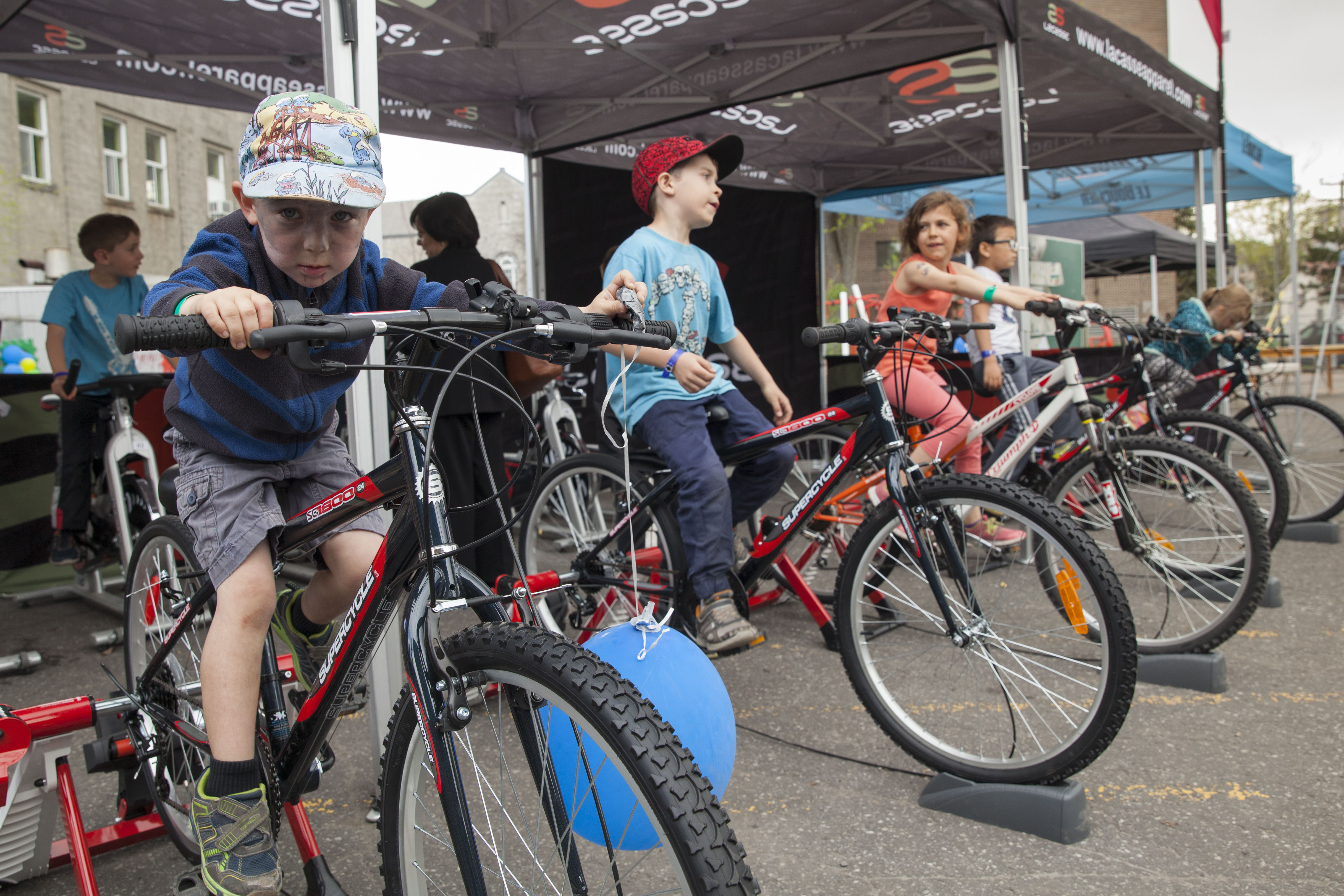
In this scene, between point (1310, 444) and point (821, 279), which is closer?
point (1310, 444)

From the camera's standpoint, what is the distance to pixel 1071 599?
2738 mm

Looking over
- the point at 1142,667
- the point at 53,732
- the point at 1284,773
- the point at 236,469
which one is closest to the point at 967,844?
the point at 1284,773

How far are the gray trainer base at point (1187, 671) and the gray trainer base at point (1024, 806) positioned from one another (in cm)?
122

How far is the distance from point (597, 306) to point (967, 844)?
1.71m

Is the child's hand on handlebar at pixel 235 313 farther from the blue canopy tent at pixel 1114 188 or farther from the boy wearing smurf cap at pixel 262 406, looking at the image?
the blue canopy tent at pixel 1114 188

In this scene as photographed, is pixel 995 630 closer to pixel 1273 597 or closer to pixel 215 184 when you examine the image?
pixel 1273 597

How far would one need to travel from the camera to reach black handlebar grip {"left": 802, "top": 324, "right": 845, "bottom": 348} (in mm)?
2787

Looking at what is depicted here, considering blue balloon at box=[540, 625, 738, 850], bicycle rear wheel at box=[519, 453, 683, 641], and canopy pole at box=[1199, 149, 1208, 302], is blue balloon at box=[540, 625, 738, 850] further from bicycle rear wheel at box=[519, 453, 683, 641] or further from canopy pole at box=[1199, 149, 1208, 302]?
canopy pole at box=[1199, 149, 1208, 302]

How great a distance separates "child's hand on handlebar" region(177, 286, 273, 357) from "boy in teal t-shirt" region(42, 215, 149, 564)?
4.19 m

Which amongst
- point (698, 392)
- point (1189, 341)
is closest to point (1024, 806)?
point (698, 392)

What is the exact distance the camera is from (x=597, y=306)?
1839 mm

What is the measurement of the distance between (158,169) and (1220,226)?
22.4 meters

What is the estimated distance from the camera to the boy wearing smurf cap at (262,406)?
5.09 feet

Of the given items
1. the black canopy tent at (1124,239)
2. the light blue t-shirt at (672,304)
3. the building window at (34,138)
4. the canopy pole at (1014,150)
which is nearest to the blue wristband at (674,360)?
the light blue t-shirt at (672,304)
